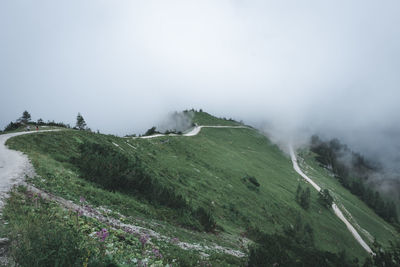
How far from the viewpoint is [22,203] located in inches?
339

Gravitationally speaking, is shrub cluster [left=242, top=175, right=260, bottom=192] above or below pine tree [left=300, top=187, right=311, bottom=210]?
above

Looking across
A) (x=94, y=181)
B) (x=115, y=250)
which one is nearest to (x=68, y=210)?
(x=115, y=250)

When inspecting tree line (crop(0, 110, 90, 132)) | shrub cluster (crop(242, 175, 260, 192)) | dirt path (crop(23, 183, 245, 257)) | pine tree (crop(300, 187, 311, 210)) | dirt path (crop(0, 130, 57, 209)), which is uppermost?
tree line (crop(0, 110, 90, 132))

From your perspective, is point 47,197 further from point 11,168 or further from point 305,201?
point 305,201

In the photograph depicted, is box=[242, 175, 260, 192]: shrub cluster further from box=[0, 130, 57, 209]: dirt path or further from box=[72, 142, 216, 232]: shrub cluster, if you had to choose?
box=[0, 130, 57, 209]: dirt path

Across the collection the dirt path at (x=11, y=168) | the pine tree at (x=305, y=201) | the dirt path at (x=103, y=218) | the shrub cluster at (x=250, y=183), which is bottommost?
the pine tree at (x=305, y=201)

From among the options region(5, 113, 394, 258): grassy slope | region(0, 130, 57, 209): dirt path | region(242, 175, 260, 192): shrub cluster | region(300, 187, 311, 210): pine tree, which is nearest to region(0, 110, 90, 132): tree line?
region(5, 113, 394, 258): grassy slope

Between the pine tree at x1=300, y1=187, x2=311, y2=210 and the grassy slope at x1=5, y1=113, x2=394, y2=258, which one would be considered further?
the pine tree at x1=300, y1=187, x2=311, y2=210

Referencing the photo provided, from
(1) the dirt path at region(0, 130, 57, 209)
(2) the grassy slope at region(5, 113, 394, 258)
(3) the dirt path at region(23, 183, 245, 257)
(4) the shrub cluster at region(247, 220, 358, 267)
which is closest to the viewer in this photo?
(3) the dirt path at region(23, 183, 245, 257)

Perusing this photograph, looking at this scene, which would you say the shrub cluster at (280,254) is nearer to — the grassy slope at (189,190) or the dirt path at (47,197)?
the dirt path at (47,197)

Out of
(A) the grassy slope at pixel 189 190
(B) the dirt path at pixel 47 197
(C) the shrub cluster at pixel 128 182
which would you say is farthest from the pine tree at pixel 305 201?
(B) the dirt path at pixel 47 197

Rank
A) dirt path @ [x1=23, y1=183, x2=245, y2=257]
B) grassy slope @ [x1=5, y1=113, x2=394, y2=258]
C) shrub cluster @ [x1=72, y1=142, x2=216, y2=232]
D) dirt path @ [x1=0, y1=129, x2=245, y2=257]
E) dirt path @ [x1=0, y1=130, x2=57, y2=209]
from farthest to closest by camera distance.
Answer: shrub cluster @ [x1=72, y1=142, x2=216, y2=232] → grassy slope @ [x1=5, y1=113, x2=394, y2=258] → dirt path @ [x1=0, y1=130, x2=57, y2=209] → dirt path @ [x1=0, y1=129, x2=245, y2=257] → dirt path @ [x1=23, y1=183, x2=245, y2=257]

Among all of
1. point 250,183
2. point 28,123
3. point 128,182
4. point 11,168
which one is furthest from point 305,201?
point 28,123

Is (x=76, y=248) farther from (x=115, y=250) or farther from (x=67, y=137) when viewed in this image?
(x=67, y=137)
